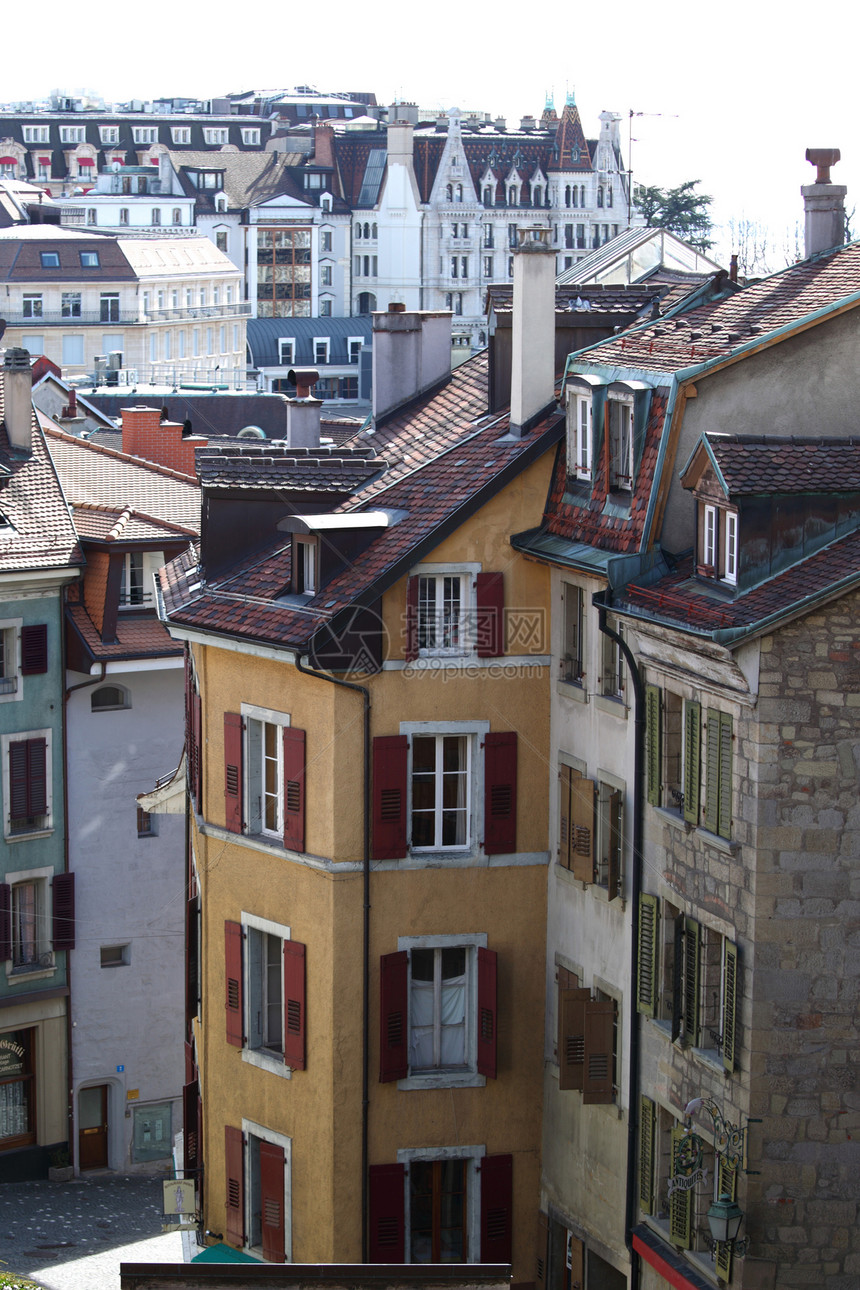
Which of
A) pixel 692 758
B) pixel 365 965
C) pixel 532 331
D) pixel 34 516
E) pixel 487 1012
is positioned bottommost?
pixel 487 1012

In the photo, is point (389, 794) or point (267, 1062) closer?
point (389, 794)

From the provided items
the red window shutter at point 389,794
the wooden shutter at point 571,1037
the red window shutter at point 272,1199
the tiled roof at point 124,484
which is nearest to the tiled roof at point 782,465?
the red window shutter at point 389,794

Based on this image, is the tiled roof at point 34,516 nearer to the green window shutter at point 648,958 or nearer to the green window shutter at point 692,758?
the green window shutter at point 648,958

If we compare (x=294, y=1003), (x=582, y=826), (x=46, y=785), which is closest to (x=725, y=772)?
(x=582, y=826)

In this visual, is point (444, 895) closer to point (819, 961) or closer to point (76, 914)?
point (819, 961)

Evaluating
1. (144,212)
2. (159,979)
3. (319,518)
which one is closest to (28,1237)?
(159,979)

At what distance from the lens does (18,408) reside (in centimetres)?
4834

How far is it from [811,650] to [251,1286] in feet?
35.3

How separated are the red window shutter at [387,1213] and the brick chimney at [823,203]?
1659 cm

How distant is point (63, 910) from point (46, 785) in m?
3.20

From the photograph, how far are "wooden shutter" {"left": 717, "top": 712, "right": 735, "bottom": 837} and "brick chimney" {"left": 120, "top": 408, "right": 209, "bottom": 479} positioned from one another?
108 ft

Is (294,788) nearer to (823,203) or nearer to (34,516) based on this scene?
(823,203)

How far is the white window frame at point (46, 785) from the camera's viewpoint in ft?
154

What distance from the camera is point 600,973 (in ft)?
107
